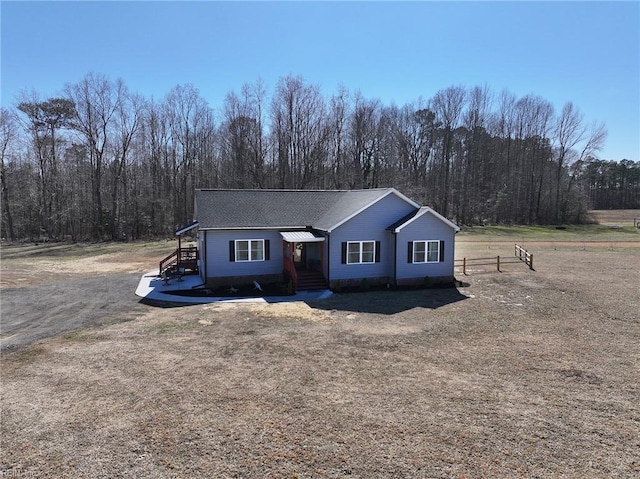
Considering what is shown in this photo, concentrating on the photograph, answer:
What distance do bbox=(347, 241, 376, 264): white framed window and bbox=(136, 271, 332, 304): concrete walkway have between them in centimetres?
212

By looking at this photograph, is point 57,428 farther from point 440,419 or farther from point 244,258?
point 244,258

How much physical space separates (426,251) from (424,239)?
0.68 m

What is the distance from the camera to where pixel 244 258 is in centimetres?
1975

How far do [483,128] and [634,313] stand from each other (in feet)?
153

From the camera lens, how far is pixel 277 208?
21703 mm

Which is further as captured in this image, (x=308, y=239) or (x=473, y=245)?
(x=473, y=245)

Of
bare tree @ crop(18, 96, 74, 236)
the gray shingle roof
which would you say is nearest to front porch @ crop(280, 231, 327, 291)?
the gray shingle roof

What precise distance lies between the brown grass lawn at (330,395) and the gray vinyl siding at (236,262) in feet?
14.0

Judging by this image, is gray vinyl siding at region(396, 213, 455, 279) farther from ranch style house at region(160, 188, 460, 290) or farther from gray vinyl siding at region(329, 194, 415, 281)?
gray vinyl siding at region(329, 194, 415, 281)

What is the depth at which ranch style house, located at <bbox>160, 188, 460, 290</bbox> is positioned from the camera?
19.0 m

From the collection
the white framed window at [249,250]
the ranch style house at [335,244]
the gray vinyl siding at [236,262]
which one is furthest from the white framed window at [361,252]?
the white framed window at [249,250]

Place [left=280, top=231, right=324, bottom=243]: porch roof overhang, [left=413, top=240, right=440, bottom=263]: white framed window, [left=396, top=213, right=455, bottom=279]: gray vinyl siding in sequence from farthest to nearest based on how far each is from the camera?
[left=413, top=240, right=440, bottom=263]: white framed window → [left=396, top=213, right=455, bottom=279]: gray vinyl siding → [left=280, top=231, right=324, bottom=243]: porch roof overhang

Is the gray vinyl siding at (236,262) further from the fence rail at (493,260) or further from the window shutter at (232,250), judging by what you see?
the fence rail at (493,260)

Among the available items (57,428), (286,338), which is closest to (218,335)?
(286,338)
